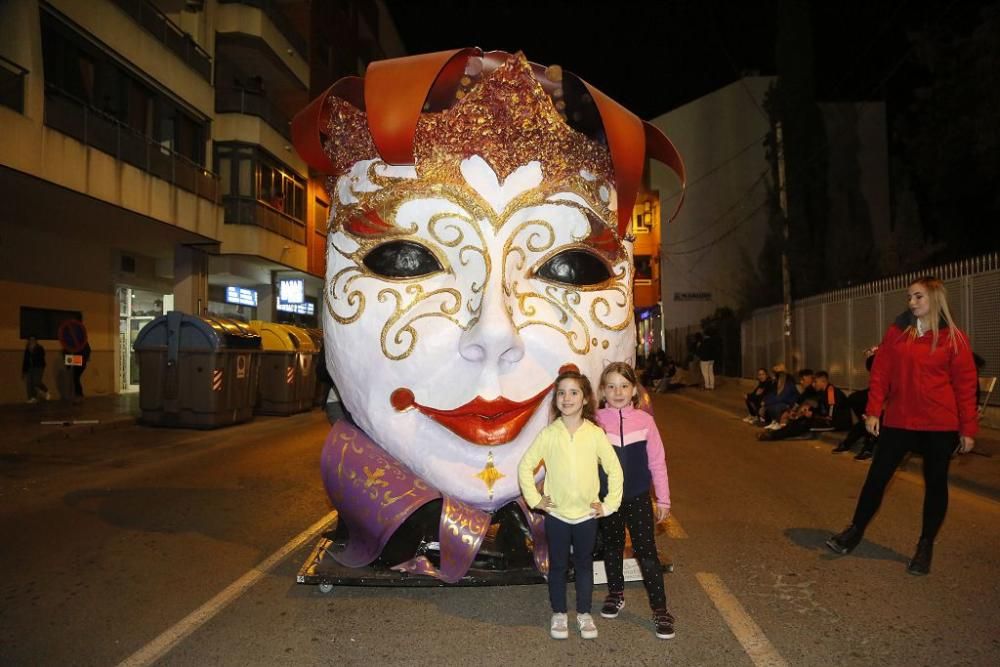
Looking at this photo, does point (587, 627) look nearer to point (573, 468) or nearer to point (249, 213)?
point (573, 468)

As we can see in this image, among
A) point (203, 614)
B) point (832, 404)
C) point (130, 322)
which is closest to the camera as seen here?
point (203, 614)

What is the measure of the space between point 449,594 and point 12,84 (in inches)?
470

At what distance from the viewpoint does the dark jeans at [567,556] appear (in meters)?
3.37

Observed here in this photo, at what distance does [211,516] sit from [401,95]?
400 centimetres

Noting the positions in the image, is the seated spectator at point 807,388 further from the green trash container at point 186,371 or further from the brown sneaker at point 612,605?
the green trash container at point 186,371

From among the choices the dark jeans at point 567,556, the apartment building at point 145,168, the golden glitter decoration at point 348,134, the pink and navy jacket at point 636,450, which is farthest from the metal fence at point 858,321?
the apartment building at point 145,168

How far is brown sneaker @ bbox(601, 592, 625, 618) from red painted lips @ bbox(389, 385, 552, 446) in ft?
3.24

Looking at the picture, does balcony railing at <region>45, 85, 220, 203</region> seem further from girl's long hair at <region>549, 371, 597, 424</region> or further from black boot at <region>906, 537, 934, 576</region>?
black boot at <region>906, 537, 934, 576</region>

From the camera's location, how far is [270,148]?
21.2 m

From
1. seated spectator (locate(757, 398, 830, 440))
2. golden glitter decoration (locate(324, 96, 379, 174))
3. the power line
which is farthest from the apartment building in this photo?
the power line

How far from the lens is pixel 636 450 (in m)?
3.56

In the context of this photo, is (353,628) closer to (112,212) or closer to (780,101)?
(112,212)

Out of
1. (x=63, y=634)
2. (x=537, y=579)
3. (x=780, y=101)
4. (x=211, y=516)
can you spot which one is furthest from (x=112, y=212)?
(x=780, y=101)

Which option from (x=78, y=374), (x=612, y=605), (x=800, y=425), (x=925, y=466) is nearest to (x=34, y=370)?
(x=78, y=374)
